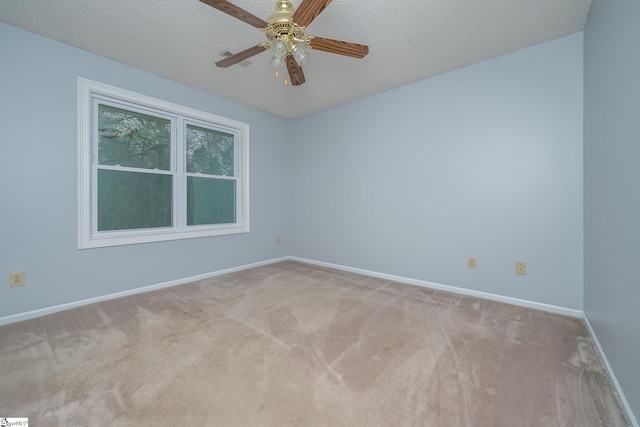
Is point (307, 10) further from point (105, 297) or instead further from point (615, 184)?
point (105, 297)

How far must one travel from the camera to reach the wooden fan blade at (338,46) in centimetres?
168

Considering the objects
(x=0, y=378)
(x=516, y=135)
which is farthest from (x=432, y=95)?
(x=0, y=378)

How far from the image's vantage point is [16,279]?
6.97 feet

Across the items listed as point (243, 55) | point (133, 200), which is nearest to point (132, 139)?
point (133, 200)

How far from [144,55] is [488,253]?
13.3 ft

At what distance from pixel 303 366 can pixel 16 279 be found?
2578 mm

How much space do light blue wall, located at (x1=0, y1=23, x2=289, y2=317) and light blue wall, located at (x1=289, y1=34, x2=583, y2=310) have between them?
2.55 m

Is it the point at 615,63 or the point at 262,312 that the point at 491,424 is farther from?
the point at 615,63

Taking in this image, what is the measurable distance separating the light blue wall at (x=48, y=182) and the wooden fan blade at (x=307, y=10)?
2.26 meters

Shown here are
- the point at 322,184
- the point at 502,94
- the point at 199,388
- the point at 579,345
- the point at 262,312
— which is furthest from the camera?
the point at 322,184

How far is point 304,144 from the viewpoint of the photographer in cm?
430

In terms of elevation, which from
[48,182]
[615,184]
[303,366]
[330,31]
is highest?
[330,31]

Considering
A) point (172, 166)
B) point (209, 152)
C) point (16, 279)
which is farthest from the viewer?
point (209, 152)

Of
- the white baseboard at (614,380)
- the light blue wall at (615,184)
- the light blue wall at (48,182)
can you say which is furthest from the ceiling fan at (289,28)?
the white baseboard at (614,380)
